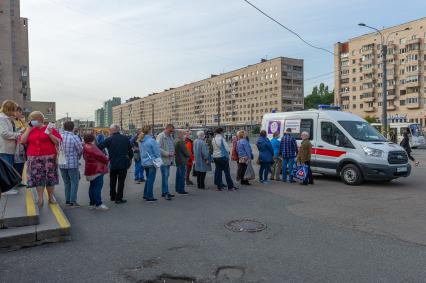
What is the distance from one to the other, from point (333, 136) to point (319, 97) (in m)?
134

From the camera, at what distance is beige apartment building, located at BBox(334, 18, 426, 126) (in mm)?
84812

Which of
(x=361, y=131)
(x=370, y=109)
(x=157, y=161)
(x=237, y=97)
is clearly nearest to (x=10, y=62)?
(x=157, y=161)

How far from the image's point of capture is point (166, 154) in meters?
9.16

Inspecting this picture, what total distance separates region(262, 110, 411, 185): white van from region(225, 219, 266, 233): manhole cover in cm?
557

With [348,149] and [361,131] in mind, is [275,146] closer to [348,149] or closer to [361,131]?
[348,149]

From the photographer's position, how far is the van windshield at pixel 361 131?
37.2 feet

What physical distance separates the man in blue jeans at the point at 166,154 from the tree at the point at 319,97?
4923 inches

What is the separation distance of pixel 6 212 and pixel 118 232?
1843 mm

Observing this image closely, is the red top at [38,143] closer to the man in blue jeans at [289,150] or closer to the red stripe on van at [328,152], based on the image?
the man in blue jeans at [289,150]

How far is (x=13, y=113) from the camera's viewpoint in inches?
291

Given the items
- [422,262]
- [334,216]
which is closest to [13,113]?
[334,216]

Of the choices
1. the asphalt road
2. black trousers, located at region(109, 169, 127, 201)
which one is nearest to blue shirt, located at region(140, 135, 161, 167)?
black trousers, located at region(109, 169, 127, 201)

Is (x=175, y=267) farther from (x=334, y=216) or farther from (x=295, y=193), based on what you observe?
(x=295, y=193)

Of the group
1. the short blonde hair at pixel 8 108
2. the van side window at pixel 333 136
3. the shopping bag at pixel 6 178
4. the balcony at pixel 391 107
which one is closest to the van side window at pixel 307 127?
the van side window at pixel 333 136
